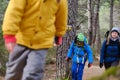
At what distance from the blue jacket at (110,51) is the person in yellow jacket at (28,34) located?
550 centimetres

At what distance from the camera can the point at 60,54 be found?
38.9ft

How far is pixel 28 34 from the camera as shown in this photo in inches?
193

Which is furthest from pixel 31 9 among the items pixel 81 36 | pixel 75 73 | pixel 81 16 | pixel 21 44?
pixel 81 16

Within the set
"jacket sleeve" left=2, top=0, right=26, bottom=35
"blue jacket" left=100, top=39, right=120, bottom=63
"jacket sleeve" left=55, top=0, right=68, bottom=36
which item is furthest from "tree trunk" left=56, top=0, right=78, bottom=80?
"jacket sleeve" left=2, top=0, right=26, bottom=35

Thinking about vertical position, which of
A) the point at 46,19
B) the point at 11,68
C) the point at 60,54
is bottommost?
the point at 60,54

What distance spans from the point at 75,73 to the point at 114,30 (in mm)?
1780

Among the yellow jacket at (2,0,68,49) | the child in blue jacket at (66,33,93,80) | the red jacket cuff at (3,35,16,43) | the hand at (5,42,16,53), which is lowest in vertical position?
the child in blue jacket at (66,33,93,80)

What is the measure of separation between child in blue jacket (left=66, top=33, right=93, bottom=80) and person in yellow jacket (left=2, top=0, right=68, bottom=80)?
547 centimetres

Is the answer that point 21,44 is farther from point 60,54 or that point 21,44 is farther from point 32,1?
point 60,54

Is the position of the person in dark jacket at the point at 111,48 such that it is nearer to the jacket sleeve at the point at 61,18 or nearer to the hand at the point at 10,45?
the jacket sleeve at the point at 61,18

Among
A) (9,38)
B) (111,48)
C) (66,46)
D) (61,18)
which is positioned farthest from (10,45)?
(66,46)

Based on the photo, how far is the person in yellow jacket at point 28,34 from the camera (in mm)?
4720

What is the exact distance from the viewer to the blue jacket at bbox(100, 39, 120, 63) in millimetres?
10430

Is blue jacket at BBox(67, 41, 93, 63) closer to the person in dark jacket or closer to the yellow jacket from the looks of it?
the person in dark jacket
